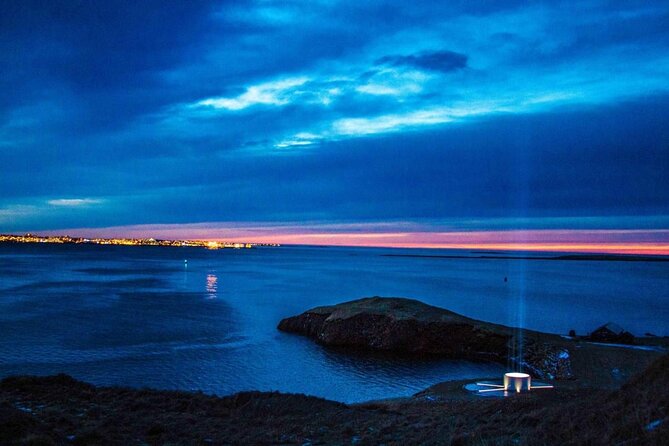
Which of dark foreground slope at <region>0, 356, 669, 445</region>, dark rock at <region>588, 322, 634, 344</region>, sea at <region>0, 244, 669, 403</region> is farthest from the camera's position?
dark rock at <region>588, 322, 634, 344</region>

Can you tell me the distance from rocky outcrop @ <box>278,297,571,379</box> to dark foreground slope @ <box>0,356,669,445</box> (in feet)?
47.7

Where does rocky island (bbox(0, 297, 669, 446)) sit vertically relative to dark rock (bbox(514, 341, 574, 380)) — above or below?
above

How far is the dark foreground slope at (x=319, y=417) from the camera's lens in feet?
37.9

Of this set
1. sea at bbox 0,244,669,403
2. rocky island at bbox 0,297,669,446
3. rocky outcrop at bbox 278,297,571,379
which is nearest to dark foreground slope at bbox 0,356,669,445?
rocky island at bbox 0,297,669,446

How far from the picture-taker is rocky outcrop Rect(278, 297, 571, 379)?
35656mm

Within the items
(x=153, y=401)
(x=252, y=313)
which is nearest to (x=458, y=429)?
(x=153, y=401)

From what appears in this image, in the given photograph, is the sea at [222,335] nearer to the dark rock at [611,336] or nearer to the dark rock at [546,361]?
the dark rock at [546,361]

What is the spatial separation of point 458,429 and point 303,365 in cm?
1947

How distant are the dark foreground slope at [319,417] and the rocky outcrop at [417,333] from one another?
14540mm

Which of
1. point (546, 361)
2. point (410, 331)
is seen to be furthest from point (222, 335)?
point (546, 361)

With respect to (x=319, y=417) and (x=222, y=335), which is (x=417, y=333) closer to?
(x=222, y=335)

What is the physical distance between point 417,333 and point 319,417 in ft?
68.7

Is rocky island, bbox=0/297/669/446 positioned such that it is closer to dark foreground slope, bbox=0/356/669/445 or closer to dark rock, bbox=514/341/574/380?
dark foreground slope, bbox=0/356/669/445

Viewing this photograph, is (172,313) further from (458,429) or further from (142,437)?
(458,429)
